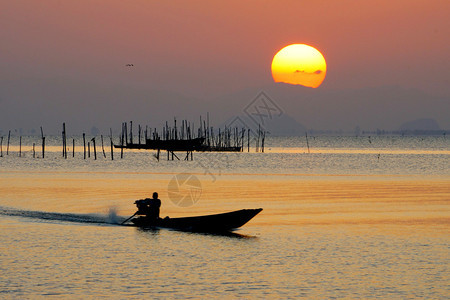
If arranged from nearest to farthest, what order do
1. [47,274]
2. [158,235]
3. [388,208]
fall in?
1. [47,274]
2. [158,235]
3. [388,208]

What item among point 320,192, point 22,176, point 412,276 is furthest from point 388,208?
point 22,176

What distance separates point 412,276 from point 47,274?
34.7 ft

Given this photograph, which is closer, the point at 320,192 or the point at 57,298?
the point at 57,298

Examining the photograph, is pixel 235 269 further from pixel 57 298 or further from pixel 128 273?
Result: pixel 57 298

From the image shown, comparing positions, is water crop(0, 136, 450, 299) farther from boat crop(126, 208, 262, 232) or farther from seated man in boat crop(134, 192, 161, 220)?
seated man in boat crop(134, 192, 161, 220)

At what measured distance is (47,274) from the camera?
19.2 meters
